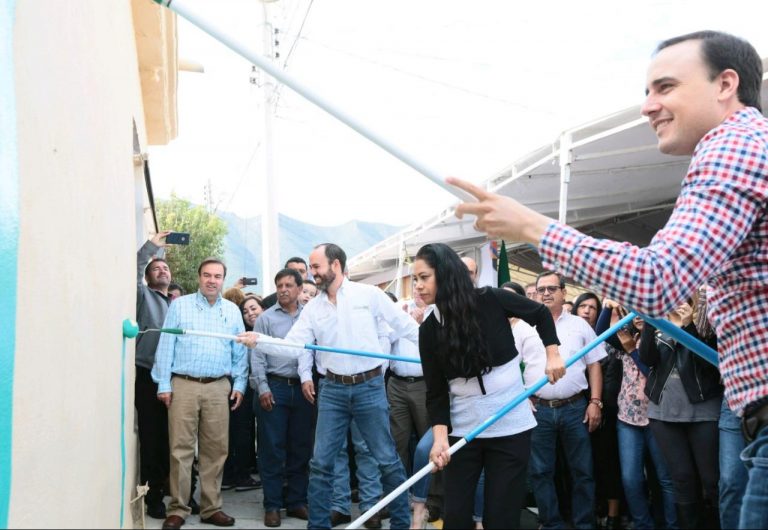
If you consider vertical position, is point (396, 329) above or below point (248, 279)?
below

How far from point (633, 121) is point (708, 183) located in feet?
25.5

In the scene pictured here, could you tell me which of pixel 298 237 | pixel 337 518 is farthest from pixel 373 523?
pixel 298 237

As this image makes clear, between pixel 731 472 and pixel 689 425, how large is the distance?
2.24 feet

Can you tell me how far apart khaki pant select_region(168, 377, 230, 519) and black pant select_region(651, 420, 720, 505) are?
3.27 metres

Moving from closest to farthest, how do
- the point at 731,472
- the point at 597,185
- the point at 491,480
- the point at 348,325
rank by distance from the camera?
the point at 491,480
the point at 731,472
the point at 348,325
the point at 597,185

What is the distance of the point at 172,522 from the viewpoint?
5793 mm

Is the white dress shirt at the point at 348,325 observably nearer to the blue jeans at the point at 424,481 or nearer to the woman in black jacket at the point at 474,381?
the blue jeans at the point at 424,481

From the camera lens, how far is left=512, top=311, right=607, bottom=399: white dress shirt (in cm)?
536

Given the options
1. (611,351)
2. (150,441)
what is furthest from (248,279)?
(611,351)

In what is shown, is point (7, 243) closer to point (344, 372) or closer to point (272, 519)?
point (344, 372)

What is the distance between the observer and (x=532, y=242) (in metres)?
1.69

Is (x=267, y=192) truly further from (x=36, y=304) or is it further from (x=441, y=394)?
(x=36, y=304)

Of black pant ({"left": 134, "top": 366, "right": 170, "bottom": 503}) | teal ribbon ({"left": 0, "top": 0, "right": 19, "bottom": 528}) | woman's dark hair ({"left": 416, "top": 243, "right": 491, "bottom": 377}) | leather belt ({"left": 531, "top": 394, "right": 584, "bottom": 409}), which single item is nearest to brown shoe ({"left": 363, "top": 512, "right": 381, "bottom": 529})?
leather belt ({"left": 531, "top": 394, "right": 584, "bottom": 409})

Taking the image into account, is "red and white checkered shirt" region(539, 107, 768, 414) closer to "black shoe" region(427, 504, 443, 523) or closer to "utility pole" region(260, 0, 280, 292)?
"black shoe" region(427, 504, 443, 523)
